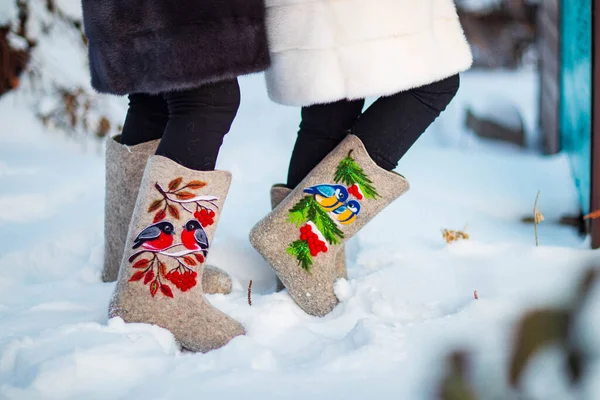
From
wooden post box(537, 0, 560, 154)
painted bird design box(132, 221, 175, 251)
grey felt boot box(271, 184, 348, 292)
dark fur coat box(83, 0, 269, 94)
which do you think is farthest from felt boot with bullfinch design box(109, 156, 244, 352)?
wooden post box(537, 0, 560, 154)

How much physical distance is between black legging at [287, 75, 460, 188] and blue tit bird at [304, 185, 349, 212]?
102 millimetres

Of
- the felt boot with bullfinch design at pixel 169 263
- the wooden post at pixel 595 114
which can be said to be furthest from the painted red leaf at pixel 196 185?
the wooden post at pixel 595 114

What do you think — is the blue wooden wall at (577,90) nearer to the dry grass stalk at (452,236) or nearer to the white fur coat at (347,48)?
the dry grass stalk at (452,236)

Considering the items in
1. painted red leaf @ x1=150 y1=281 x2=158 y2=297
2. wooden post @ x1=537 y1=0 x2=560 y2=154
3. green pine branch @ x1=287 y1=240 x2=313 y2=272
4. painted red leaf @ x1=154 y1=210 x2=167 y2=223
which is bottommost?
wooden post @ x1=537 y1=0 x2=560 y2=154

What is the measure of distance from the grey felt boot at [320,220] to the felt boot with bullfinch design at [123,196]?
15 cm

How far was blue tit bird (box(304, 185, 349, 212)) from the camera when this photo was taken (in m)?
1.27

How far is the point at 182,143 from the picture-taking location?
115 centimetres

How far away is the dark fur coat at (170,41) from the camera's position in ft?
3.44

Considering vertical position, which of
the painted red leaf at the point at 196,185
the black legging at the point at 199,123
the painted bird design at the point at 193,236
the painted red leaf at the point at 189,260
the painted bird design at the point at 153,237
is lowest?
the painted red leaf at the point at 189,260

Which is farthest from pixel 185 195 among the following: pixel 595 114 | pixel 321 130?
pixel 595 114

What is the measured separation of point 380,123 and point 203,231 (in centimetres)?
42

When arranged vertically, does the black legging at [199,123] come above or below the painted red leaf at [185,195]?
above

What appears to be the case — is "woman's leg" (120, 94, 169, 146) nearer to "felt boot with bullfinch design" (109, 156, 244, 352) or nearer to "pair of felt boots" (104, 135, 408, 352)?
"pair of felt boots" (104, 135, 408, 352)

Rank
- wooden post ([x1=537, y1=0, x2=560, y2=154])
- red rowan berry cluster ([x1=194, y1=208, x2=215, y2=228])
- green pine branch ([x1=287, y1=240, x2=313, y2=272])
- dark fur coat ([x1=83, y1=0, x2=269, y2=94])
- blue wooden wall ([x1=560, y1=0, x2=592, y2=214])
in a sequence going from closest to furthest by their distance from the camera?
dark fur coat ([x1=83, y1=0, x2=269, y2=94]), red rowan berry cluster ([x1=194, y1=208, x2=215, y2=228]), green pine branch ([x1=287, y1=240, x2=313, y2=272]), blue wooden wall ([x1=560, y1=0, x2=592, y2=214]), wooden post ([x1=537, y1=0, x2=560, y2=154])
